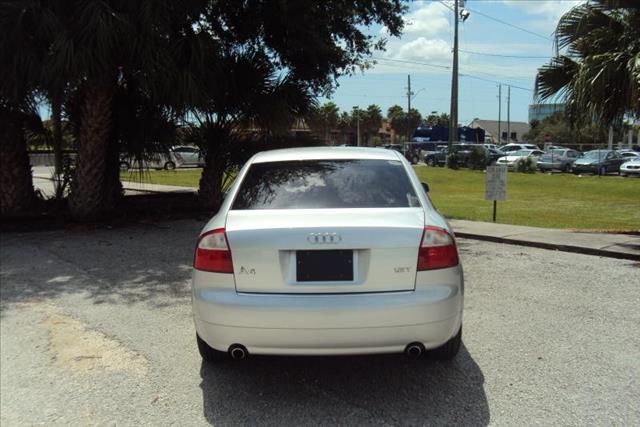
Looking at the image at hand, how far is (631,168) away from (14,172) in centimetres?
2793

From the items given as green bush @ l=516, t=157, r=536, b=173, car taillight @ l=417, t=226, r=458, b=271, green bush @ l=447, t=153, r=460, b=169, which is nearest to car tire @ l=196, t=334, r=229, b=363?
car taillight @ l=417, t=226, r=458, b=271

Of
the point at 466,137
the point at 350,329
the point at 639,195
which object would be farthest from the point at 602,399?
the point at 466,137

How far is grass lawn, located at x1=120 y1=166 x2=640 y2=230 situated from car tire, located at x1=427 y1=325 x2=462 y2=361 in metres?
8.68

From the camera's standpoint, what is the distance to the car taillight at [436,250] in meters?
3.53

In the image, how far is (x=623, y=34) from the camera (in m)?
10.0

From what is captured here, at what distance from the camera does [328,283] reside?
3465 millimetres

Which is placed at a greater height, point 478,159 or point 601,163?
point 478,159

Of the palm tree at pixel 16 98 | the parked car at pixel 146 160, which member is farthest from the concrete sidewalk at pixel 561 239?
the palm tree at pixel 16 98

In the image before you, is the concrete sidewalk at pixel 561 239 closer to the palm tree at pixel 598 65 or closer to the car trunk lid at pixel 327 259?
the palm tree at pixel 598 65

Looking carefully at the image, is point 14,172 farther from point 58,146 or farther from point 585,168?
point 585,168

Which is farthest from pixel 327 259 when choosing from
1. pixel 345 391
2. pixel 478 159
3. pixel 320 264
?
pixel 478 159

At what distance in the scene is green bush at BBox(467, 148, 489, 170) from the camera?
3161cm

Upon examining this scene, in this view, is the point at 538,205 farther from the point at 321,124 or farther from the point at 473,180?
the point at 473,180

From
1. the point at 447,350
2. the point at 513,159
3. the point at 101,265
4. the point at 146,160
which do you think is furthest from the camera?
the point at 513,159
